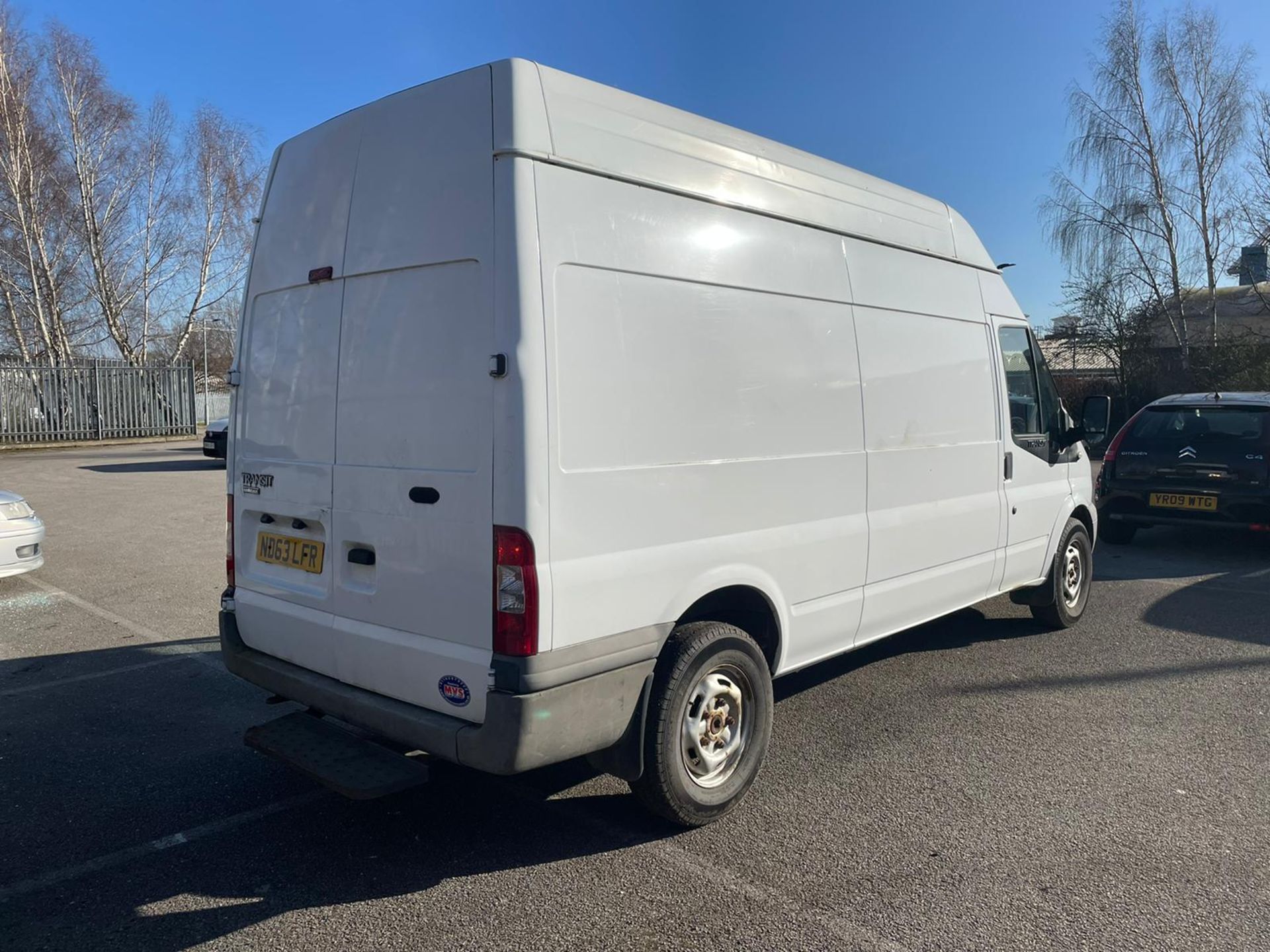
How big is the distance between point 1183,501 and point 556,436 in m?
8.30

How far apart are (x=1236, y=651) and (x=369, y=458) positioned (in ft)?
18.9

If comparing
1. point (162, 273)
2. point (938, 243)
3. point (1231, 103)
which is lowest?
point (938, 243)

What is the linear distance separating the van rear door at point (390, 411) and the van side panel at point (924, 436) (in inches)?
83.5

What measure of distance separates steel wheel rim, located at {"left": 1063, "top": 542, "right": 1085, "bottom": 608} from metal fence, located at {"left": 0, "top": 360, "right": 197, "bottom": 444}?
85.0ft

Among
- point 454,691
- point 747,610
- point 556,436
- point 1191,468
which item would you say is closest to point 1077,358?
point 1191,468

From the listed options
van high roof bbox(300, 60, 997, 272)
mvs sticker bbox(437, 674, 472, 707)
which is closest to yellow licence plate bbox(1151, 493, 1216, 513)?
van high roof bbox(300, 60, 997, 272)

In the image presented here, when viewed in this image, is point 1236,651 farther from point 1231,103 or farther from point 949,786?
point 1231,103

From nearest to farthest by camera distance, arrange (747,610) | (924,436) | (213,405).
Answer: (747,610) → (924,436) → (213,405)

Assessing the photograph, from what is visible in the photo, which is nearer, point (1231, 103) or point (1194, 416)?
point (1194, 416)

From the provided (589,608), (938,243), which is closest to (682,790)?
(589,608)

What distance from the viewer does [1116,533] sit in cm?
998

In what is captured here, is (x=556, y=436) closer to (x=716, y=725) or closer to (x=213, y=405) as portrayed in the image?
(x=716, y=725)

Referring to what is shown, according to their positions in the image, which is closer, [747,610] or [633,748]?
[633,748]

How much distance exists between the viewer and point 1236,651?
598cm
